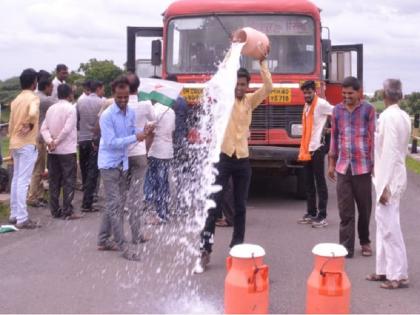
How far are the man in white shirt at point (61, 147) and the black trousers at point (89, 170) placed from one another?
538mm

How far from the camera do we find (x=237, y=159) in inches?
249

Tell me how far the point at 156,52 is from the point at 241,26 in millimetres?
1466

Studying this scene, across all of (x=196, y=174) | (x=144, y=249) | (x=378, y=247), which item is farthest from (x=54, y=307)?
(x=196, y=174)

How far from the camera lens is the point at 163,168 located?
842 centimetres

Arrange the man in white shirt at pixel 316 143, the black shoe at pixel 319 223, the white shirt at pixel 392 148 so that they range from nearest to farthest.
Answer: the white shirt at pixel 392 148
the black shoe at pixel 319 223
the man in white shirt at pixel 316 143

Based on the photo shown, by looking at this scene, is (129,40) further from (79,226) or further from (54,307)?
(54,307)

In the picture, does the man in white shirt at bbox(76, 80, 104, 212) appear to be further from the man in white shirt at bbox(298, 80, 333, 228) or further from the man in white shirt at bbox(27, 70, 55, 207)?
the man in white shirt at bbox(298, 80, 333, 228)

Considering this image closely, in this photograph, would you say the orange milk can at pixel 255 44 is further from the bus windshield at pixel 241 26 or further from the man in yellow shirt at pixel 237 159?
the bus windshield at pixel 241 26

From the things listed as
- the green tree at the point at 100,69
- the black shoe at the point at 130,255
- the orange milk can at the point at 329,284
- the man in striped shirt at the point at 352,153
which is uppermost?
the green tree at the point at 100,69

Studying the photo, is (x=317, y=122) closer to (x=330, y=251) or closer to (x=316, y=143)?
(x=316, y=143)

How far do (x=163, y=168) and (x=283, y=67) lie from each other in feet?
9.30

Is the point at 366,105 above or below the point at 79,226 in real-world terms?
above

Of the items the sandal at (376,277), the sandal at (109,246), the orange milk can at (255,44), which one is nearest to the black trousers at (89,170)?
the sandal at (109,246)

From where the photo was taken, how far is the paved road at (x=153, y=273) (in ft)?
17.3
